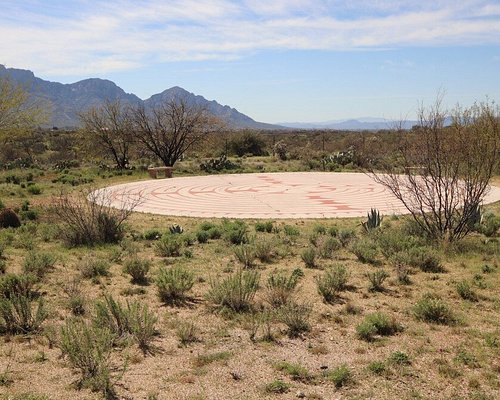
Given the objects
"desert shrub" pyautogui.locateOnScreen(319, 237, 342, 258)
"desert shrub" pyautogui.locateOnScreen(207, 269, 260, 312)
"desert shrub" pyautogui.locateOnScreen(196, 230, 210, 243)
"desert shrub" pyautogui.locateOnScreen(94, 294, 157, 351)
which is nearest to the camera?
"desert shrub" pyautogui.locateOnScreen(94, 294, 157, 351)

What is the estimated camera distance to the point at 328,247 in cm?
1097

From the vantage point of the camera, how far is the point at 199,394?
4.98m

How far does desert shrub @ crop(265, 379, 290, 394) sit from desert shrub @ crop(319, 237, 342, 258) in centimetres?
574

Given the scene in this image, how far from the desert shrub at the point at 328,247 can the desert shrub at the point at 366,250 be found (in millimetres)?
434

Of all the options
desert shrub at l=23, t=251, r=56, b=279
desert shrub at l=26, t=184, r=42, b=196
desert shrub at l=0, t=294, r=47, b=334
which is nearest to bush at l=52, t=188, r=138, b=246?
desert shrub at l=23, t=251, r=56, b=279

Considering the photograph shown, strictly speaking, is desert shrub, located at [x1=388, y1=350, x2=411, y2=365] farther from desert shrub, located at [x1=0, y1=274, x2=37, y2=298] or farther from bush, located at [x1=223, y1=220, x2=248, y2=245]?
bush, located at [x1=223, y1=220, x2=248, y2=245]

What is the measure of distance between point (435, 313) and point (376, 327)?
0.95 metres

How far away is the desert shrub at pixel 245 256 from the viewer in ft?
33.3

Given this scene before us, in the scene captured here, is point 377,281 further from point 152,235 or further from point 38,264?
Result: point 152,235

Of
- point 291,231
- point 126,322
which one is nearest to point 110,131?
point 291,231

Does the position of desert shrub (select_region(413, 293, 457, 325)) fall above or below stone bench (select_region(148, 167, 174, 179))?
below

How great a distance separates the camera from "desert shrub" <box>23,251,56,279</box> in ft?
30.0

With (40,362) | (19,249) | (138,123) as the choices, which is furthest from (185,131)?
(40,362)

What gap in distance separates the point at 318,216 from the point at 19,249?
8.85 meters
